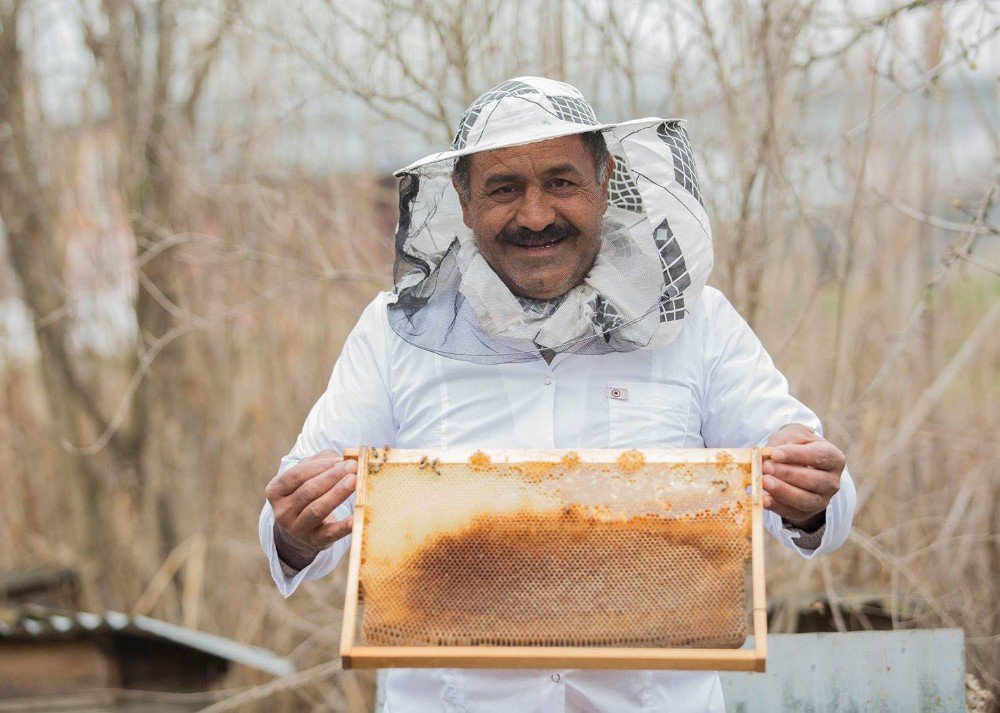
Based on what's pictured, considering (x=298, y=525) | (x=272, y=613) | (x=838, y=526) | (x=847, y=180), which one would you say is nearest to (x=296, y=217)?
(x=272, y=613)

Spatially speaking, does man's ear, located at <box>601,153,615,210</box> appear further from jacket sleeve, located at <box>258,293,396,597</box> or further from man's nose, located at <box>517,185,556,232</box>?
jacket sleeve, located at <box>258,293,396,597</box>

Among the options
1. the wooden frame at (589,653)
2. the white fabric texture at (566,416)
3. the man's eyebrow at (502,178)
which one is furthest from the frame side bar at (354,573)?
the man's eyebrow at (502,178)

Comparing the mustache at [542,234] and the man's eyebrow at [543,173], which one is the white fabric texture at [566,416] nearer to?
the mustache at [542,234]

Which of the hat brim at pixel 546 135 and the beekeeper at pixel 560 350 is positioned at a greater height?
the hat brim at pixel 546 135

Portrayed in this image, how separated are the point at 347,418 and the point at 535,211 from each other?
574 mm

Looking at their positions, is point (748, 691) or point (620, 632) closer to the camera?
point (620, 632)

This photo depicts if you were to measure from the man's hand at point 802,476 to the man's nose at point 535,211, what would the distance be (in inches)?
25.0

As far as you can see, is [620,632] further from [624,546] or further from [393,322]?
[393,322]

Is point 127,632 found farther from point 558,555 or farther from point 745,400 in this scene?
point 745,400

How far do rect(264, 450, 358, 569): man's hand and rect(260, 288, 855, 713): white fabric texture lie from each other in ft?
0.52

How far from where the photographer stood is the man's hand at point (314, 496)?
197 cm

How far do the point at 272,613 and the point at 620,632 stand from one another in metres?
3.31

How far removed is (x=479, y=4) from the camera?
362cm

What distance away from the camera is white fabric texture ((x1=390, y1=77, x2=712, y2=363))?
217 cm
